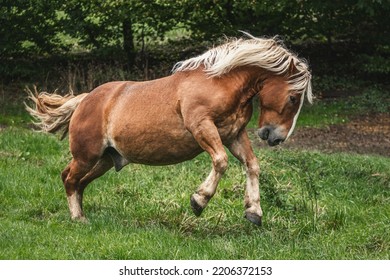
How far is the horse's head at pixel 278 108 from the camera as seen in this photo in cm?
773

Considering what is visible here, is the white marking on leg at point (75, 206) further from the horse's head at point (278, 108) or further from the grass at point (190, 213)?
the horse's head at point (278, 108)

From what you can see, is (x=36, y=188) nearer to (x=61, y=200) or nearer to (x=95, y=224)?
(x=61, y=200)

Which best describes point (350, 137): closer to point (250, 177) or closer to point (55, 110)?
point (55, 110)

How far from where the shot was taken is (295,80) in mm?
7750

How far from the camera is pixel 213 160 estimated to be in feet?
24.3

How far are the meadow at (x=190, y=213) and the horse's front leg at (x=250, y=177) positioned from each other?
24 centimetres

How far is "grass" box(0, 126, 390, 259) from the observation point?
7.33 m

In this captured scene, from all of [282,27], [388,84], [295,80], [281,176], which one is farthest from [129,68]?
[295,80]

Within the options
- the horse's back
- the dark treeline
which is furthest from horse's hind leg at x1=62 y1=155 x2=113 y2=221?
the dark treeline

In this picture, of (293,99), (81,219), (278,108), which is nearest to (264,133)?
(278,108)

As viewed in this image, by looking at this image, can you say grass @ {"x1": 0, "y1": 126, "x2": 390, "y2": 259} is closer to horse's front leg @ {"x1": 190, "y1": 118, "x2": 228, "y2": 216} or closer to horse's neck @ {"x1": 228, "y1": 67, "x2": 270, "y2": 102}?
horse's front leg @ {"x1": 190, "y1": 118, "x2": 228, "y2": 216}

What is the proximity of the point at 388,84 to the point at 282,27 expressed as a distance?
298 centimetres

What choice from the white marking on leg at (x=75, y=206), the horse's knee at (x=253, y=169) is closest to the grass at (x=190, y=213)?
the white marking on leg at (x=75, y=206)
